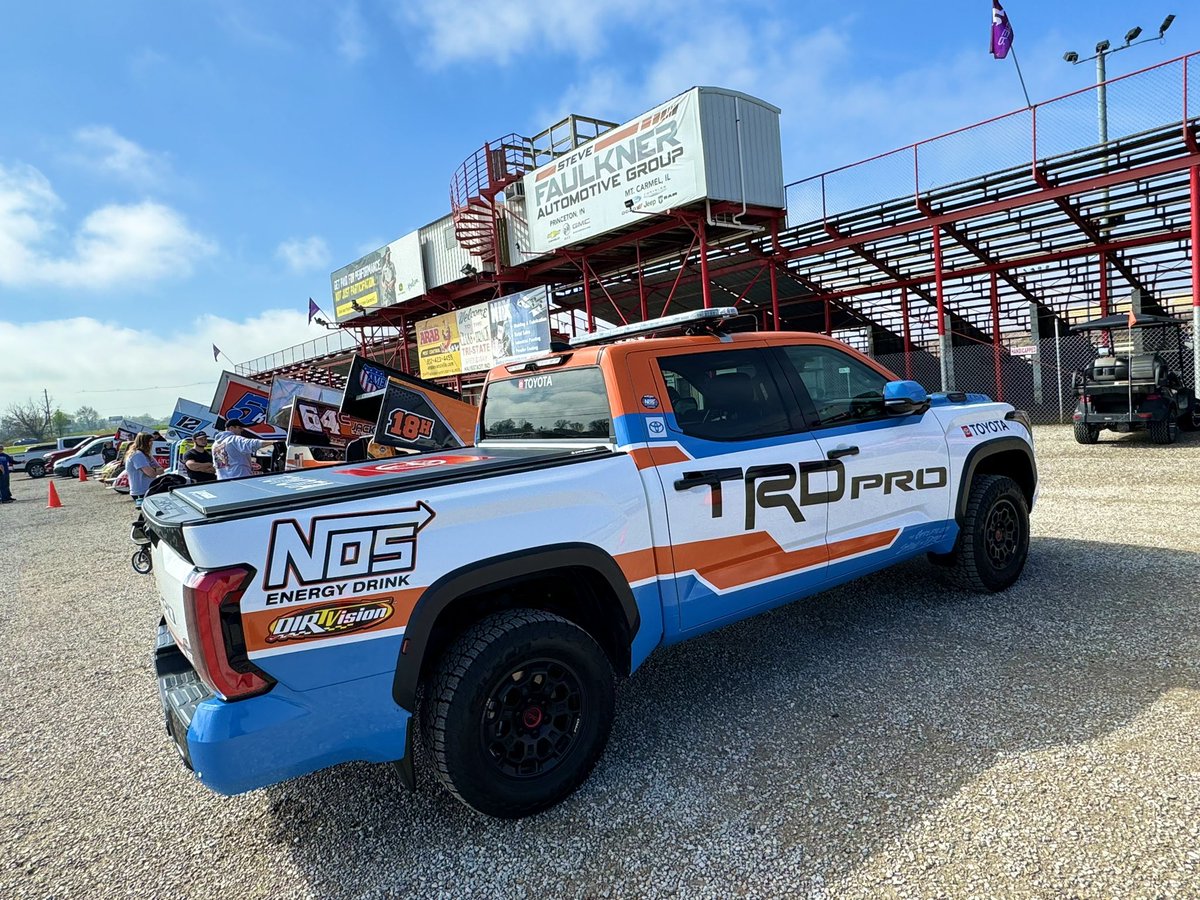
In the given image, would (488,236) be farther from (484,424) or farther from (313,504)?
(313,504)

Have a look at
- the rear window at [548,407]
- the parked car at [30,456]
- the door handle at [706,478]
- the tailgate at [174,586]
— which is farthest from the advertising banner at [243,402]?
the parked car at [30,456]

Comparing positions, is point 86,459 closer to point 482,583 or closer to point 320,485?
point 320,485

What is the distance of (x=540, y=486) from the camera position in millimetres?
2791

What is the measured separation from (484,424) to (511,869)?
2.71 meters

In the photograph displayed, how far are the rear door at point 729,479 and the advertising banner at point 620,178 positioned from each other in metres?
12.2

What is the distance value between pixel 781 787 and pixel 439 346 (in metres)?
24.5

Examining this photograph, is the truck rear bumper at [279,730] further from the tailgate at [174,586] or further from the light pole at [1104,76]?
the light pole at [1104,76]

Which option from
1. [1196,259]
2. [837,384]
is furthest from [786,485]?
[1196,259]

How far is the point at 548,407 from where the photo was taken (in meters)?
3.90

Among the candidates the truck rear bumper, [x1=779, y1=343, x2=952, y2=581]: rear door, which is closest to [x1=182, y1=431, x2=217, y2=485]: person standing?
the truck rear bumper

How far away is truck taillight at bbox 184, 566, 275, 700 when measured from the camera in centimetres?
A: 218

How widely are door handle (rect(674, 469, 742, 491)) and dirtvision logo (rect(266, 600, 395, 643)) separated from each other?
138 cm

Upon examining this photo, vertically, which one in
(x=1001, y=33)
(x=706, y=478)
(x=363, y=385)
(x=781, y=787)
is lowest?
(x=781, y=787)

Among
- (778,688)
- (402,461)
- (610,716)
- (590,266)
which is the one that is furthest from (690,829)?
(590,266)
